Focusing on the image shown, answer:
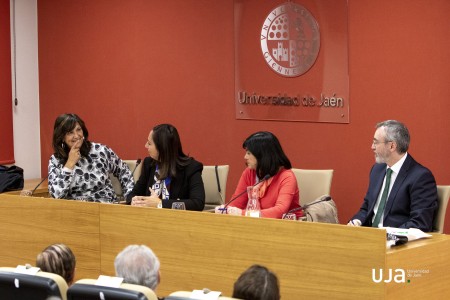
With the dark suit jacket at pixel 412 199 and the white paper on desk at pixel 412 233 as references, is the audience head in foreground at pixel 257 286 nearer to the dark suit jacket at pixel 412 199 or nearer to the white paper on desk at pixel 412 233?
the white paper on desk at pixel 412 233

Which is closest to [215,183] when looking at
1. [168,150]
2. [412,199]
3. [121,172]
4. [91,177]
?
[168,150]

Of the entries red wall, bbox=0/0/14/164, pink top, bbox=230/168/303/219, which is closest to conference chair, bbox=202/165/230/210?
pink top, bbox=230/168/303/219

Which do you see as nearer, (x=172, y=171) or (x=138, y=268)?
(x=138, y=268)

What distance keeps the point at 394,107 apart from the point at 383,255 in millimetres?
2214

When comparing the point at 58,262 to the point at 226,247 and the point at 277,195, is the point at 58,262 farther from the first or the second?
the point at 277,195

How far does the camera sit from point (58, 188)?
5996mm

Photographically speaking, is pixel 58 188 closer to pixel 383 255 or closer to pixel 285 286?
pixel 285 286

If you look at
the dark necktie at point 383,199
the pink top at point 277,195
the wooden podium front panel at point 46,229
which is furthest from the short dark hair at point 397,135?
the wooden podium front panel at point 46,229

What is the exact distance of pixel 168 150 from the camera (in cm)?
580

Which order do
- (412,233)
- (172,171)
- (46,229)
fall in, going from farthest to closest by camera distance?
1. (172,171)
2. (46,229)
3. (412,233)

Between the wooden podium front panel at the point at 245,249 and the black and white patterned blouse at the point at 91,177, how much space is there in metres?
0.76

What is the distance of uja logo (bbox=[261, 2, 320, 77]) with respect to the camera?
6.57 m

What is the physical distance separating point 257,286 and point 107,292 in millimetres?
572

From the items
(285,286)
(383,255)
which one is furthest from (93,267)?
(383,255)
